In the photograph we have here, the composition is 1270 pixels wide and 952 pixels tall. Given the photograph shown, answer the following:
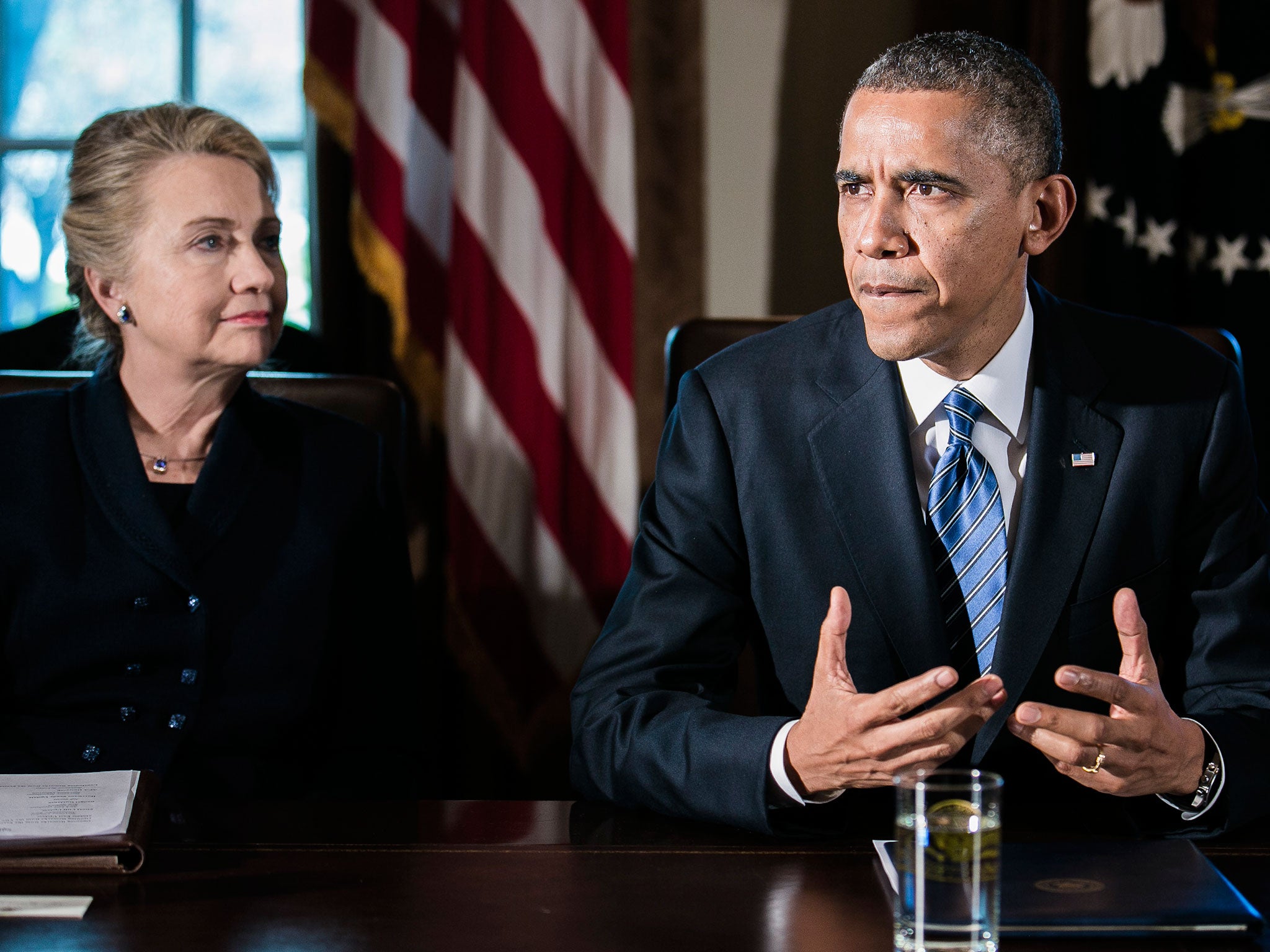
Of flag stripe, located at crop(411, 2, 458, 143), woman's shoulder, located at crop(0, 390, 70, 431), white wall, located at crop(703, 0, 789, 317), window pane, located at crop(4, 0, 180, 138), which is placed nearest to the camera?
woman's shoulder, located at crop(0, 390, 70, 431)

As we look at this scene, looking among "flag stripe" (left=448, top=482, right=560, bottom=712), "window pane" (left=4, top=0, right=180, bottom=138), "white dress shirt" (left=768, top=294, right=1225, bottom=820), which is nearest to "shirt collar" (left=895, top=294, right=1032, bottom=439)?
"white dress shirt" (left=768, top=294, right=1225, bottom=820)

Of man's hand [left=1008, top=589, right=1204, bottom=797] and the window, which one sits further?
the window

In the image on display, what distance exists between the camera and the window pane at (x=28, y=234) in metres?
3.46

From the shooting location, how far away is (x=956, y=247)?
1563 mm

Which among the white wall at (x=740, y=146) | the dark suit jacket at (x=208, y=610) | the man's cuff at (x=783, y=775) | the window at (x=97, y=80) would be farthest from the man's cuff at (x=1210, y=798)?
the window at (x=97, y=80)

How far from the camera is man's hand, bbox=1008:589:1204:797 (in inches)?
47.5

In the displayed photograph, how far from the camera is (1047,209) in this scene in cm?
164

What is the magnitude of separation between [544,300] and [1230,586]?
178cm

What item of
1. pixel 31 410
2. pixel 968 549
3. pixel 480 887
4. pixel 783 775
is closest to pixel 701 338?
pixel 968 549

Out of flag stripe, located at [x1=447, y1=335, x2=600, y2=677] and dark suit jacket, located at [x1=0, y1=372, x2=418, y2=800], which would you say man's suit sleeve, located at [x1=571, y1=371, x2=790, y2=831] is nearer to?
dark suit jacket, located at [x1=0, y1=372, x2=418, y2=800]

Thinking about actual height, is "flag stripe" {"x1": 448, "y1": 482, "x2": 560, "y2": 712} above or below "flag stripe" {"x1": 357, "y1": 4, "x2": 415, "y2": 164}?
below

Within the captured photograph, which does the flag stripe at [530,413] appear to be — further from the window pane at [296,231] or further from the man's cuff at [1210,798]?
the man's cuff at [1210,798]

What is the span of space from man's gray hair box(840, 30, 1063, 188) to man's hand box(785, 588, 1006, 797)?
2.11 feet

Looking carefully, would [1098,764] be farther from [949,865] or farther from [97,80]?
[97,80]
